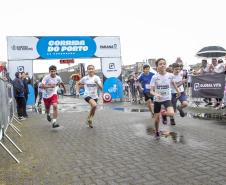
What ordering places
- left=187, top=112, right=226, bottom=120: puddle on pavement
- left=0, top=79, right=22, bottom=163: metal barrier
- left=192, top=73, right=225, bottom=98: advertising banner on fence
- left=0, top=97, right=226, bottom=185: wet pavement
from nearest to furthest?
left=0, top=97, right=226, bottom=185: wet pavement, left=0, top=79, right=22, bottom=163: metal barrier, left=187, top=112, right=226, bottom=120: puddle on pavement, left=192, top=73, right=225, bottom=98: advertising banner on fence

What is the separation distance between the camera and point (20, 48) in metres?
22.6

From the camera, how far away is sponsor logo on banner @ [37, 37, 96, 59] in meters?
23.2

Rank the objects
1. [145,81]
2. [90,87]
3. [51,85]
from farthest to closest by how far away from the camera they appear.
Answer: [145,81] → [51,85] → [90,87]

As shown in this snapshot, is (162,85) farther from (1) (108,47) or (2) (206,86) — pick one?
(1) (108,47)

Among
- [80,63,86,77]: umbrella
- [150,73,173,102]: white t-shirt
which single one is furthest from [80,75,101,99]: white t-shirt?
[80,63,86,77]: umbrella

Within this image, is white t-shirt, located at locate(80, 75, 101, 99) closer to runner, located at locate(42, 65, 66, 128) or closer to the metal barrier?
runner, located at locate(42, 65, 66, 128)

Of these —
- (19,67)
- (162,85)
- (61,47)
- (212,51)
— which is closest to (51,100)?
(162,85)

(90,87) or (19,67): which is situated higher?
(19,67)

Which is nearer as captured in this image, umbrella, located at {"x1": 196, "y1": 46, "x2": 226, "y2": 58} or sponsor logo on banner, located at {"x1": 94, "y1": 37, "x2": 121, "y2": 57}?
umbrella, located at {"x1": 196, "y1": 46, "x2": 226, "y2": 58}

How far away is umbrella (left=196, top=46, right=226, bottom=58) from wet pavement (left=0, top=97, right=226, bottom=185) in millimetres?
13482

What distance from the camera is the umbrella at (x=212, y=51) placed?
23781 millimetres

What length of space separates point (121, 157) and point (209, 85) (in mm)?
10588

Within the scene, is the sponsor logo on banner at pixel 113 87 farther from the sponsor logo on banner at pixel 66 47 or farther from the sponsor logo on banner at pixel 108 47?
the sponsor logo on banner at pixel 66 47

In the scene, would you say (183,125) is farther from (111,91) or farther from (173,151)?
(111,91)
